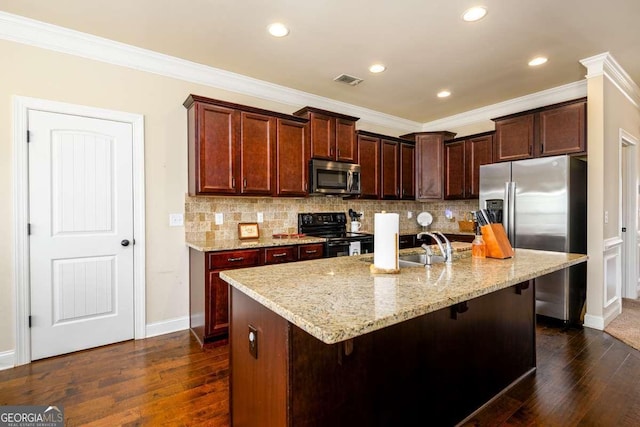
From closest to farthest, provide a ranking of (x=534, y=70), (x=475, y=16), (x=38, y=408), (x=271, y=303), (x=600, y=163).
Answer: (x=271, y=303)
(x=38, y=408)
(x=475, y=16)
(x=600, y=163)
(x=534, y=70)

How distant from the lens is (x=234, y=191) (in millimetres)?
3275

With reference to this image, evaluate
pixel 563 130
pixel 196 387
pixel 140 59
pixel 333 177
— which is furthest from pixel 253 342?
pixel 563 130

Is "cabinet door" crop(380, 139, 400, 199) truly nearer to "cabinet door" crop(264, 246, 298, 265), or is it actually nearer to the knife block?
"cabinet door" crop(264, 246, 298, 265)

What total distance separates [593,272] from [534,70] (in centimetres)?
212

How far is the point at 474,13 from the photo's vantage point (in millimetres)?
2410

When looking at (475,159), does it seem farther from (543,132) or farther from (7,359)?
(7,359)

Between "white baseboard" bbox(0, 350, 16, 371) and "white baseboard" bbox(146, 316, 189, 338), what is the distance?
3.01 ft

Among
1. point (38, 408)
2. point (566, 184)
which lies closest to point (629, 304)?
point (566, 184)

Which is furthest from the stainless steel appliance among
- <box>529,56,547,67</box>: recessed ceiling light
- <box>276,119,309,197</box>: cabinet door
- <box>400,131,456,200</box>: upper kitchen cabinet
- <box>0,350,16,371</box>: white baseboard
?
<box>0,350,16,371</box>: white baseboard

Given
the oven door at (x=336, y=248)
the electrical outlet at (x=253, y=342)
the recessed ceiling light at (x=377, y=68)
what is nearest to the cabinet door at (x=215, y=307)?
the oven door at (x=336, y=248)

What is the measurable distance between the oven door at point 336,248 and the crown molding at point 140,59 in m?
1.75

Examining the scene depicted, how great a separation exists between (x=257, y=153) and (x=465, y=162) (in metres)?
2.96

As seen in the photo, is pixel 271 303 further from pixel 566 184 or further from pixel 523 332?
pixel 566 184

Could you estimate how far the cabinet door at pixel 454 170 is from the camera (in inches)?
184
